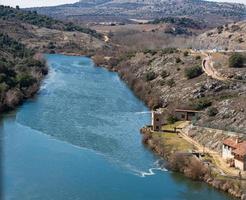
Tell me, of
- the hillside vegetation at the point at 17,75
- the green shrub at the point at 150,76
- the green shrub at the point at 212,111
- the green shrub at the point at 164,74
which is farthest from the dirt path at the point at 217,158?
the green shrub at the point at 150,76

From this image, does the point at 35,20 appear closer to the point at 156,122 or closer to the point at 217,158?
the point at 156,122

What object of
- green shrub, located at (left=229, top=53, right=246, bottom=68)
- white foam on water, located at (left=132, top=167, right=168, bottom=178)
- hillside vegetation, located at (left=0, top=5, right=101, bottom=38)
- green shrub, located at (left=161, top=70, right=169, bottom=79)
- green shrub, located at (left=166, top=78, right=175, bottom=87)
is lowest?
white foam on water, located at (left=132, top=167, right=168, bottom=178)

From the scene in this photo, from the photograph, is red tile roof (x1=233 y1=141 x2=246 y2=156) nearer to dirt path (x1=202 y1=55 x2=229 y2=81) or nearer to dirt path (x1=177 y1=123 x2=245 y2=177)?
dirt path (x1=177 y1=123 x2=245 y2=177)

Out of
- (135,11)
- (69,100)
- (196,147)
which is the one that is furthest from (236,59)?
(135,11)

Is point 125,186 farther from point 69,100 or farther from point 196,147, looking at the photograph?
point 69,100

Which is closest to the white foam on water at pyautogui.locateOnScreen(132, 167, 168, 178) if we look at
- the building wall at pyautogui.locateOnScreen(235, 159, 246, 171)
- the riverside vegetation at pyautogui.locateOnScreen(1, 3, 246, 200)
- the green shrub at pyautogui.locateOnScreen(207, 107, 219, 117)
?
the riverside vegetation at pyautogui.locateOnScreen(1, 3, 246, 200)

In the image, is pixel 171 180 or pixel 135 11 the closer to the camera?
pixel 171 180

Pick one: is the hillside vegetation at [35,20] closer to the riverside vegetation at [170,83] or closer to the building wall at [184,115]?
the riverside vegetation at [170,83]
